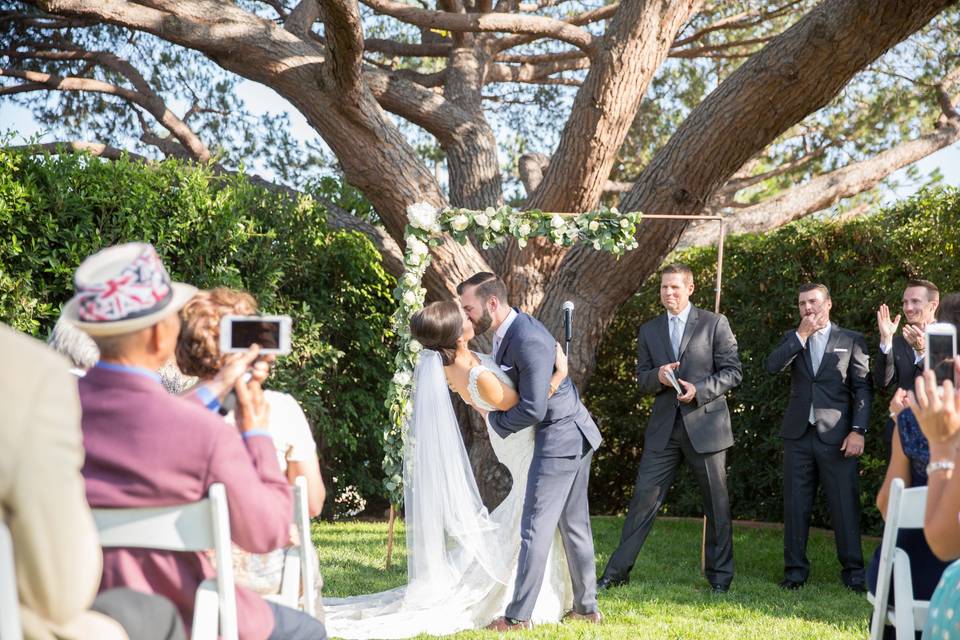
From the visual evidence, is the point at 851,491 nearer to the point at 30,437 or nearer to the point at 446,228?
the point at 446,228

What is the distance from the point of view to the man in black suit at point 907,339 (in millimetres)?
5918

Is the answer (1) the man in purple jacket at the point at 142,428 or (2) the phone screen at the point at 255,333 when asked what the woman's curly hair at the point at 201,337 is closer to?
(2) the phone screen at the point at 255,333

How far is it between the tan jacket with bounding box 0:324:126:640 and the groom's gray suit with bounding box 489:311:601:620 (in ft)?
11.0

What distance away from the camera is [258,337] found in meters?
2.60

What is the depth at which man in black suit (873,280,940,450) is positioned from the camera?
592 cm

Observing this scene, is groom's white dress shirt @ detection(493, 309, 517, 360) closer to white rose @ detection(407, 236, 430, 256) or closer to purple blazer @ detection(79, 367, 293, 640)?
white rose @ detection(407, 236, 430, 256)

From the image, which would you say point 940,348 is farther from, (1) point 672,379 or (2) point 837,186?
(2) point 837,186

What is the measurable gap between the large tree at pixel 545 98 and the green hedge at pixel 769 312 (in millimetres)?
803

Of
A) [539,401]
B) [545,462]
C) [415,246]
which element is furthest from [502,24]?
[545,462]

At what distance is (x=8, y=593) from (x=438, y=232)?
16.6 ft

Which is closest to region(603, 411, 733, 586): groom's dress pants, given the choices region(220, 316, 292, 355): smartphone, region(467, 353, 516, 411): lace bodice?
region(467, 353, 516, 411): lace bodice

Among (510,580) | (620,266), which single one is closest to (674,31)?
(620,266)

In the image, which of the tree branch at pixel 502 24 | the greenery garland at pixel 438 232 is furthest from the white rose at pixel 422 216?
the tree branch at pixel 502 24

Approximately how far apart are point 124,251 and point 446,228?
4.42 m
